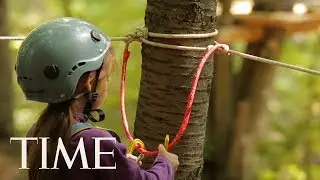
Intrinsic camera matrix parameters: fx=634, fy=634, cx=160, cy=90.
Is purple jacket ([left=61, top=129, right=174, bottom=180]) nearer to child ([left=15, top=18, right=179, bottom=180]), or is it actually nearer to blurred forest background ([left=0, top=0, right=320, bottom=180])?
child ([left=15, top=18, right=179, bottom=180])

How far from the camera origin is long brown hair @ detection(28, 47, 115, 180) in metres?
1.51

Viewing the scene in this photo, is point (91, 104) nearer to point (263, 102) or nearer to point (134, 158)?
point (134, 158)

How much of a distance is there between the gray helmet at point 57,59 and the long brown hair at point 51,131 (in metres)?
0.03

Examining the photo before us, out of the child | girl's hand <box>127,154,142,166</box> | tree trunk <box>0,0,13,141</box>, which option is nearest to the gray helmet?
the child

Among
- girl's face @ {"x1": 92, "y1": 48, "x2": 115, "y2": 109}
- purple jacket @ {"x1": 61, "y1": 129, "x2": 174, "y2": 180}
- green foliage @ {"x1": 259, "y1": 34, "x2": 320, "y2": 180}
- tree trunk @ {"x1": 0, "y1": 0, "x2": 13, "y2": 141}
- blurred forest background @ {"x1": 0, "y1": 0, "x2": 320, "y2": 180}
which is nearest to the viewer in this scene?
purple jacket @ {"x1": 61, "y1": 129, "x2": 174, "y2": 180}

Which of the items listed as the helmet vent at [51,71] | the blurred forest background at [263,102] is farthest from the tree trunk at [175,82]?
the blurred forest background at [263,102]

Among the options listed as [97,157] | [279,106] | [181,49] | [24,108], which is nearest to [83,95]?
[97,157]

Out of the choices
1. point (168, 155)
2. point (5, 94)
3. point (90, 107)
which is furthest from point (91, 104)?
point (5, 94)

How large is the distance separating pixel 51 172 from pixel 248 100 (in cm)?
308

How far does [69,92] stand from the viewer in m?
1.53

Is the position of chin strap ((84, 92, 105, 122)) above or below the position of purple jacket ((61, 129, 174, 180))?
above

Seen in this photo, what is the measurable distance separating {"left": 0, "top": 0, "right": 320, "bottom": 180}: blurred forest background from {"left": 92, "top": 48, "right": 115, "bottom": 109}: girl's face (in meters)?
2.29

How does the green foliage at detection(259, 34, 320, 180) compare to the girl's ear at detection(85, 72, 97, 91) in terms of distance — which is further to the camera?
the green foliage at detection(259, 34, 320, 180)

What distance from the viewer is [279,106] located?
6.15 meters
